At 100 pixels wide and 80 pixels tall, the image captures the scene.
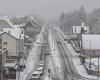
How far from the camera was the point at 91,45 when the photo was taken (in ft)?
165

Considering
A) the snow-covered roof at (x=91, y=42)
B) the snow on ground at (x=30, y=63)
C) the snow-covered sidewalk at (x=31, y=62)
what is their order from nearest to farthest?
the snow on ground at (x=30, y=63), the snow-covered sidewalk at (x=31, y=62), the snow-covered roof at (x=91, y=42)

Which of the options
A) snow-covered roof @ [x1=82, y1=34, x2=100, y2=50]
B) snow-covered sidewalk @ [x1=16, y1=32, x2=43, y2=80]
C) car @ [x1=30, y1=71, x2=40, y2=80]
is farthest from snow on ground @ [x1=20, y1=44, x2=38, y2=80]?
snow-covered roof @ [x1=82, y1=34, x2=100, y2=50]

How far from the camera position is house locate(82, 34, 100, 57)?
4903cm

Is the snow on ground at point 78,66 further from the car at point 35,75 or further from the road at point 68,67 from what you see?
the car at point 35,75

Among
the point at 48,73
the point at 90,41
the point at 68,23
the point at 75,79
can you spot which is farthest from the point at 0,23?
the point at 68,23

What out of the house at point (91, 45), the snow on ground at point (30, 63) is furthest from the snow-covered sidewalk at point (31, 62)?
the house at point (91, 45)

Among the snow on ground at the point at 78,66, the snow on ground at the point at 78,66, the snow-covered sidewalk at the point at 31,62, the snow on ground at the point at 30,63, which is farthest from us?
the snow on ground at the point at 78,66

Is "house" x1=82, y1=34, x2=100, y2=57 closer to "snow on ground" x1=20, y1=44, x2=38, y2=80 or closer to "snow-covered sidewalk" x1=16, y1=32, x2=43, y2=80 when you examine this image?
"snow-covered sidewalk" x1=16, y1=32, x2=43, y2=80

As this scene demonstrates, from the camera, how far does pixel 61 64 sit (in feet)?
148

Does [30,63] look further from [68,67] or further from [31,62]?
[68,67]

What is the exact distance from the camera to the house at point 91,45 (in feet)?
161

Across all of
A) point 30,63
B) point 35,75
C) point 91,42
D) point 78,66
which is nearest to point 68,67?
point 78,66

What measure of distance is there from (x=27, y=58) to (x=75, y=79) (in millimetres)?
14604

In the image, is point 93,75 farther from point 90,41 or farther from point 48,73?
point 90,41
